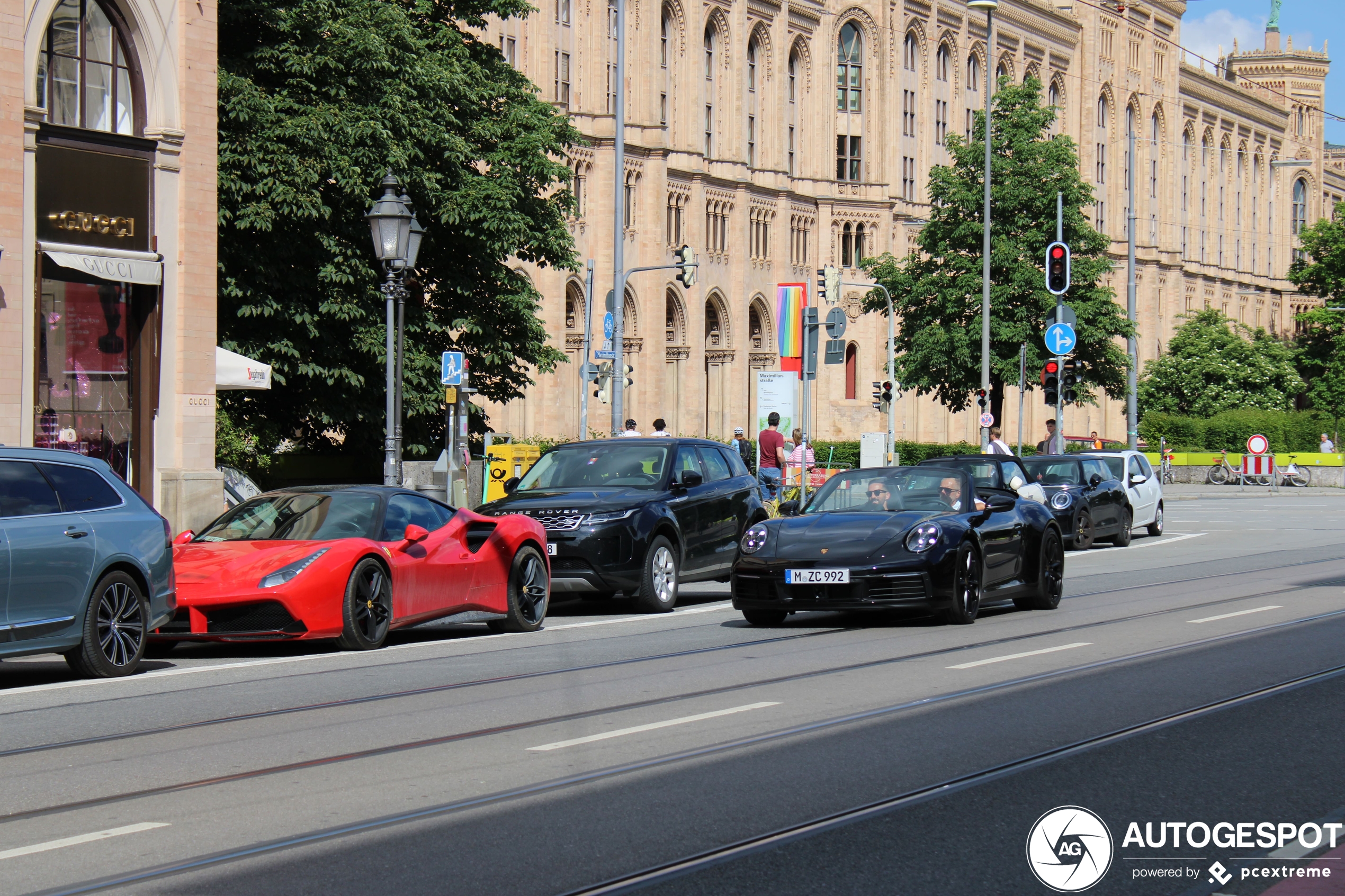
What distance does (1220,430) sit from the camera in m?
78.9

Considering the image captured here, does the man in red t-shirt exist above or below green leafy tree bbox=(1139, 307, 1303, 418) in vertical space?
below

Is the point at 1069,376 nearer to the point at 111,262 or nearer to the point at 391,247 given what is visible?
the point at 111,262

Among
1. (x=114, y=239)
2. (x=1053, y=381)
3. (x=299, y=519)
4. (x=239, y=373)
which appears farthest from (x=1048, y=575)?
(x=1053, y=381)

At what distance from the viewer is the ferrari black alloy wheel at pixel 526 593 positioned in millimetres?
14586

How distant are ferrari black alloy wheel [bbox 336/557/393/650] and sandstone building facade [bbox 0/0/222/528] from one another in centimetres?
940

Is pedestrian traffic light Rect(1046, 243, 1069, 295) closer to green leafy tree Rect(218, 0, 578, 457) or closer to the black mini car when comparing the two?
the black mini car

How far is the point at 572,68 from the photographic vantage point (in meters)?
65.8

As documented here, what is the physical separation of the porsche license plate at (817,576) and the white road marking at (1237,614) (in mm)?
3356

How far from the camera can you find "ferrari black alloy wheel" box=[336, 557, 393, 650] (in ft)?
41.5

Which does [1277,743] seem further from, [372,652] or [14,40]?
[14,40]

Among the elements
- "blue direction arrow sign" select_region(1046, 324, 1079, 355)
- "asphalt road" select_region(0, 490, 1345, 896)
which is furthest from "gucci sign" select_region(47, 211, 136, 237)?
"blue direction arrow sign" select_region(1046, 324, 1079, 355)

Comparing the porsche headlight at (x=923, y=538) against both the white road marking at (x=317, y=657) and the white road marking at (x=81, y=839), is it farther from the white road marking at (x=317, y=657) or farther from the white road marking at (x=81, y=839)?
the white road marking at (x=81, y=839)

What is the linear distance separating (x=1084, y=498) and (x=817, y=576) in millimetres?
14600

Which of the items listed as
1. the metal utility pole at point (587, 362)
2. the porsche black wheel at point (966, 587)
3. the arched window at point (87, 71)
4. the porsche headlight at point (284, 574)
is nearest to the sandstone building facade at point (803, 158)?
the metal utility pole at point (587, 362)
